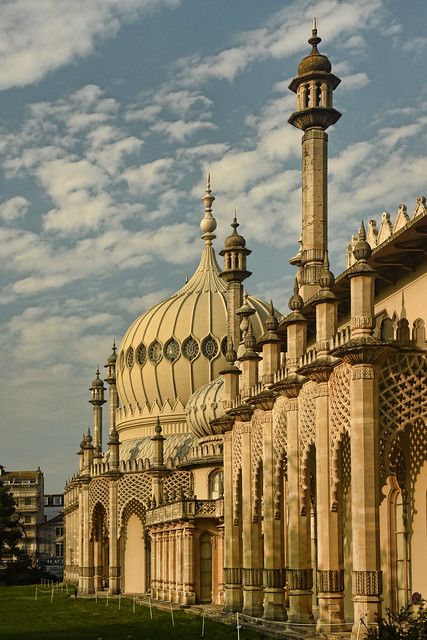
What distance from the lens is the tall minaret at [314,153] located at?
3406cm

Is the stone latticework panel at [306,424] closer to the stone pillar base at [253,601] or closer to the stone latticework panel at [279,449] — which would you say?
the stone latticework panel at [279,449]

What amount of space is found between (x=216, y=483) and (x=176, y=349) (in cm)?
1295

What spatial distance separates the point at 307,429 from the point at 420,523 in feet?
11.7

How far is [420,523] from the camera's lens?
83.8ft

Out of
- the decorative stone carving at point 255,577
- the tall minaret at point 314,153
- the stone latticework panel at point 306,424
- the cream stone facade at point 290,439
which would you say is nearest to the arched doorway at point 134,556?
the cream stone facade at point 290,439

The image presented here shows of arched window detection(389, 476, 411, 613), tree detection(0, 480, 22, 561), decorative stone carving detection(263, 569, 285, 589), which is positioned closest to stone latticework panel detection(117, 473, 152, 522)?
decorative stone carving detection(263, 569, 285, 589)

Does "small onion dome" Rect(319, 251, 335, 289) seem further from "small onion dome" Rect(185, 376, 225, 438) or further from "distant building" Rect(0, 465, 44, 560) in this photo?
"distant building" Rect(0, 465, 44, 560)

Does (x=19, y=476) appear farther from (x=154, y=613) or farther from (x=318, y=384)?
(x=318, y=384)

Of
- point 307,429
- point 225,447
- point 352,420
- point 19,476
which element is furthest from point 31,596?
point 19,476

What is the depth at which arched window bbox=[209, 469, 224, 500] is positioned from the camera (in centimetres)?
4444

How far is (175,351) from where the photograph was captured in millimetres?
56625

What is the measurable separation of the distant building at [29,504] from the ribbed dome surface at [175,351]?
62145mm

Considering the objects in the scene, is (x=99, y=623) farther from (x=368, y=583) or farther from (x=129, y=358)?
(x=129, y=358)

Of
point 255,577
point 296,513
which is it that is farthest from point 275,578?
point 296,513
